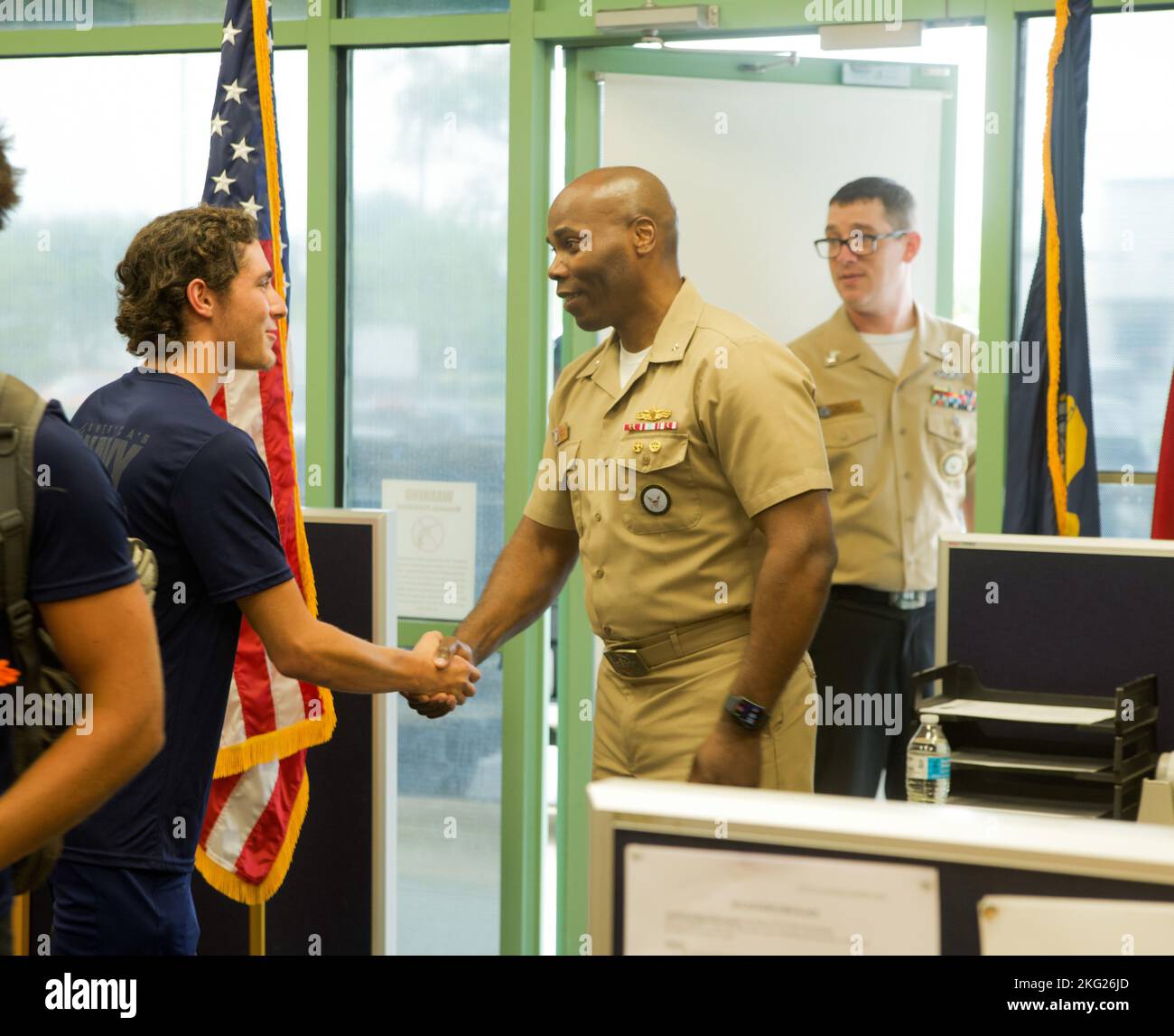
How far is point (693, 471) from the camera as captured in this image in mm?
2490

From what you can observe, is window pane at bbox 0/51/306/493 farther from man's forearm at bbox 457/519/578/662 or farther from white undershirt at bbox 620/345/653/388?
white undershirt at bbox 620/345/653/388

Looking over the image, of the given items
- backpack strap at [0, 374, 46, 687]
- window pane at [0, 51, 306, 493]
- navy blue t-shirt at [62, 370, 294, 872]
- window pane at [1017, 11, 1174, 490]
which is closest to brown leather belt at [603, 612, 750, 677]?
navy blue t-shirt at [62, 370, 294, 872]

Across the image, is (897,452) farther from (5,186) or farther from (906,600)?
(5,186)

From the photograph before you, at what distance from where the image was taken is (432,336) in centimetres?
371

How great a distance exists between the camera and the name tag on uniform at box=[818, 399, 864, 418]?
351 centimetres

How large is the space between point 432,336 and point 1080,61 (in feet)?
5.67

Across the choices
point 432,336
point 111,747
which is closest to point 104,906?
point 111,747

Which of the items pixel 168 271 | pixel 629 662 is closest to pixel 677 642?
pixel 629 662

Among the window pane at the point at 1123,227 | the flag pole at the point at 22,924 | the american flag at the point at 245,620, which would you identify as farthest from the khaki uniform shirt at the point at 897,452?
the flag pole at the point at 22,924

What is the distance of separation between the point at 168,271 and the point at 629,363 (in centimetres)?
90

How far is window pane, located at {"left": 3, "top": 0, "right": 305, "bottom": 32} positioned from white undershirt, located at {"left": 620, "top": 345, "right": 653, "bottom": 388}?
1.63 meters

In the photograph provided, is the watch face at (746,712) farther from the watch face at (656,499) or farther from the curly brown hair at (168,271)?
the curly brown hair at (168,271)

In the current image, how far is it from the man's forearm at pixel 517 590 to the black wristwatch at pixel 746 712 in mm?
640

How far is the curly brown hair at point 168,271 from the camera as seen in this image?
7.13 feet
